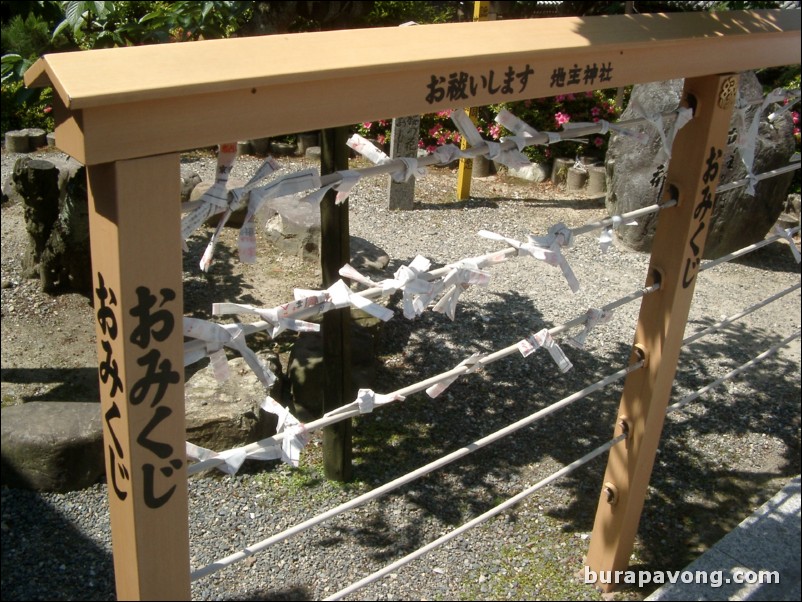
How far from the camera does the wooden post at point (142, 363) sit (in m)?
1.28

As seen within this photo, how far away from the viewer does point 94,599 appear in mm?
3188

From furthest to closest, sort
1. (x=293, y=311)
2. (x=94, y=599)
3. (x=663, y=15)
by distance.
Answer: (x=94, y=599)
(x=663, y=15)
(x=293, y=311)

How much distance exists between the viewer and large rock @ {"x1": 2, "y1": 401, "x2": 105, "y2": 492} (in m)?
3.72

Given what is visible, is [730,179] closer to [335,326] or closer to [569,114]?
[569,114]

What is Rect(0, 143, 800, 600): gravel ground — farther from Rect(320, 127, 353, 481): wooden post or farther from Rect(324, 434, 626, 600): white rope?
Rect(324, 434, 626, 600): white rope

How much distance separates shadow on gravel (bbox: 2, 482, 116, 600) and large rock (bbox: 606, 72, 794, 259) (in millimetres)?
5096

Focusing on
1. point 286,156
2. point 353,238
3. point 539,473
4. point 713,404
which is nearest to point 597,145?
point 286,156

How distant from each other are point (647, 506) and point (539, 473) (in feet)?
1.72

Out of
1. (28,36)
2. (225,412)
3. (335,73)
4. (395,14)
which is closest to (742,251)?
(335,73)

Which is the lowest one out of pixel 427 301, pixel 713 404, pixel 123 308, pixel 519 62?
pixel 713 404

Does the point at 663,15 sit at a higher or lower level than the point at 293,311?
higher

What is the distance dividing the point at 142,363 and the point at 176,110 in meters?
0.43

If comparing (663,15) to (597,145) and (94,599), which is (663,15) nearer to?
(94,599)

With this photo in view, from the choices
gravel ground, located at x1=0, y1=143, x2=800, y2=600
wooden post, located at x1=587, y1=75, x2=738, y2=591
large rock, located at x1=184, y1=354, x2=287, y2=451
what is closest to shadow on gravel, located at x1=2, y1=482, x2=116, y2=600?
gravel ground, located at x1=0, y1=143, x2=800, y2=600
